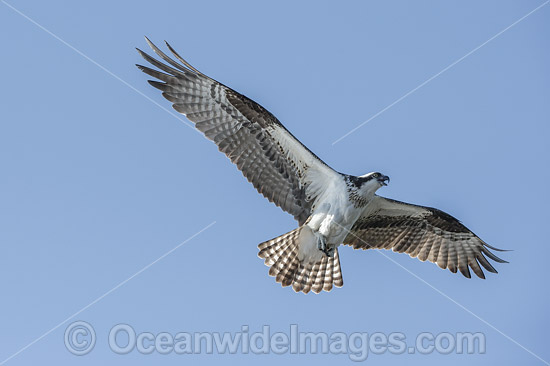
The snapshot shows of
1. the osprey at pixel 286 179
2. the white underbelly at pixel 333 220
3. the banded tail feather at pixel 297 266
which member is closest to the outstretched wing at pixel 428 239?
the osprey at pixel 286 179

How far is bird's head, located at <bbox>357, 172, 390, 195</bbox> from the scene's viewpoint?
12.5 meters

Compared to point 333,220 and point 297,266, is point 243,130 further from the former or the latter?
point 297,266

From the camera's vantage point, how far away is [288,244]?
43.5 ft

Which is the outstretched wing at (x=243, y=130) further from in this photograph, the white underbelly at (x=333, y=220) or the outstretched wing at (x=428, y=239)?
the outstretched wing at (x=428, y=239)

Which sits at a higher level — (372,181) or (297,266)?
(372,181)

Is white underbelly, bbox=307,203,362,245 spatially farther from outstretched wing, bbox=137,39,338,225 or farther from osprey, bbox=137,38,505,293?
outstretched wing, bbox=137,39,338,225

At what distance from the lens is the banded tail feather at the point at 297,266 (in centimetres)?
1331

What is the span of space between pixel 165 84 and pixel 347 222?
336 cm

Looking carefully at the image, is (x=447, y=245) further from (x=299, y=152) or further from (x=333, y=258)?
(x=299, y=152)

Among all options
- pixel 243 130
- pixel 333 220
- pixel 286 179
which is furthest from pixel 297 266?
pixel 243 130

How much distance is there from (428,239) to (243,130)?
12.4 ft

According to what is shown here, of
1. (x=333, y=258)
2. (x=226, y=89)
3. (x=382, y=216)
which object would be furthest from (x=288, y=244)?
(x=226, y=89)

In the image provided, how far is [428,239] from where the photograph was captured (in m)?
14.3

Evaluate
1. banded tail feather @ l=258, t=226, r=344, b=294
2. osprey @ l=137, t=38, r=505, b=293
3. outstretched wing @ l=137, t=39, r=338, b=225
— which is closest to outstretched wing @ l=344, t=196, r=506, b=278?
osprey @ l=137, t=38, r=505, b=293
